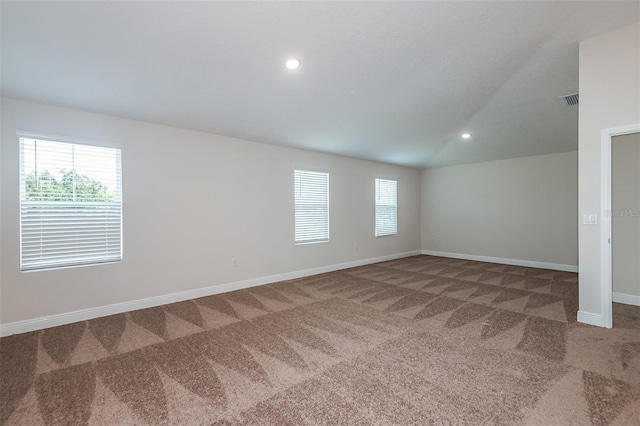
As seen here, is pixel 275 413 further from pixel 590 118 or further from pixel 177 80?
pixel 590 118

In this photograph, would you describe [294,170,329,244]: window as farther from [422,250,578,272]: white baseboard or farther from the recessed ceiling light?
[422,250,578,272]: white baseboard

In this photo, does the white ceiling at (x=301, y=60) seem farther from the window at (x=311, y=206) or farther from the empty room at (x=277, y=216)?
the window at (x=311, y=206)

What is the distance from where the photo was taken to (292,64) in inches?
123

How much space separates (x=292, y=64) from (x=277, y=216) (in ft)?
9.29

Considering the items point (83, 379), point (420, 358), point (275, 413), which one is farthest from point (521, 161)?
point (83, 379)

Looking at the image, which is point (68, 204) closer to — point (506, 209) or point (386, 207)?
point (386, 207)

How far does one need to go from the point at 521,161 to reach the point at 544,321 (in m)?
4.55

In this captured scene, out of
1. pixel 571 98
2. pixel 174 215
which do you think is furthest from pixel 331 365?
pixel 571 98

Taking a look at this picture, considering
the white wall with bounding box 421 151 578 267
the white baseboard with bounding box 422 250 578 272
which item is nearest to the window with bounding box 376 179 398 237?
the white wall with bounding box 421 151 578 267

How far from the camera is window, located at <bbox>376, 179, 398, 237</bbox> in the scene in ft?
24.1

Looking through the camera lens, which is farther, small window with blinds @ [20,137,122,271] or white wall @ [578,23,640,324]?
small window with blinds @ [20,137,122,271]

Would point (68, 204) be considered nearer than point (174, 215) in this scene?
Yes

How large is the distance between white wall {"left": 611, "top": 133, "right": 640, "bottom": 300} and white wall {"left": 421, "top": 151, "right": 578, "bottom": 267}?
6.77 feet

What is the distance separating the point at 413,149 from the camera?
255 inches
